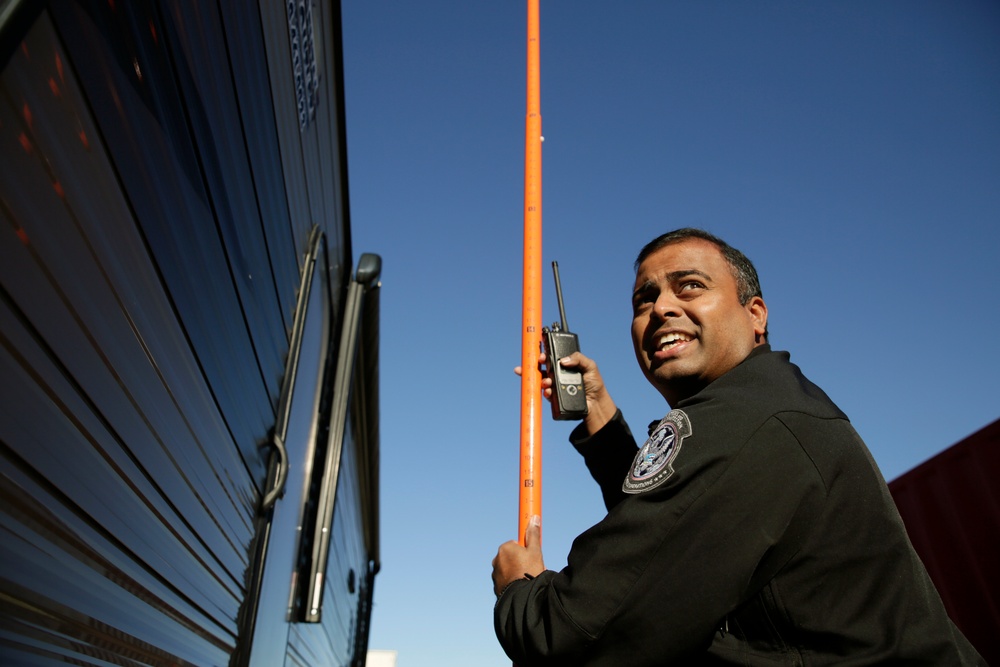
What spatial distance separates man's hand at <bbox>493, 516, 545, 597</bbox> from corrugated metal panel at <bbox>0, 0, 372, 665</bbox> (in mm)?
657

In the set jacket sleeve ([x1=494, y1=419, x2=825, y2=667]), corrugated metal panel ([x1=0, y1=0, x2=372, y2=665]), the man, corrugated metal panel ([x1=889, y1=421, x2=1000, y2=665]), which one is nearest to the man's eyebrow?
Answer: the man

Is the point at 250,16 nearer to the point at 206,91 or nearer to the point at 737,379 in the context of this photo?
the point at 206,91

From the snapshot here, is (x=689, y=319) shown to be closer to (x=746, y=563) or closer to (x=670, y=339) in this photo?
(x=670, y=339)

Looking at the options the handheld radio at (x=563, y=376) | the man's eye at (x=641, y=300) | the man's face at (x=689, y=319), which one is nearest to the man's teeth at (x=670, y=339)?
the man's face at (x=689, y=319)

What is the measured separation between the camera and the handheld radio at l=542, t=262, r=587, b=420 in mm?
1942

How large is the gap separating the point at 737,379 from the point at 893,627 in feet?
1.48

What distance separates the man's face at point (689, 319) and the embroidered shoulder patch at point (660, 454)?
366 mm

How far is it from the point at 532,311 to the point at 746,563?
3.87 feet

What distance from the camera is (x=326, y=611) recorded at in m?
4.36

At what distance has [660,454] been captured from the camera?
4.00ft

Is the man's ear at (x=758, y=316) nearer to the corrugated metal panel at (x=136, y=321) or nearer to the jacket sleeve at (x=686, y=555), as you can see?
the jacket sleeve at (x=686, y=555)

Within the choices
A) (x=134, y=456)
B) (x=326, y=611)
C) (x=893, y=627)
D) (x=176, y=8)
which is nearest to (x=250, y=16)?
(x=176, y=8)

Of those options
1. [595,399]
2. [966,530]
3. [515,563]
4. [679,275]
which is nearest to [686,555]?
[515,563]

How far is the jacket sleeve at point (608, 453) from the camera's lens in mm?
2090
